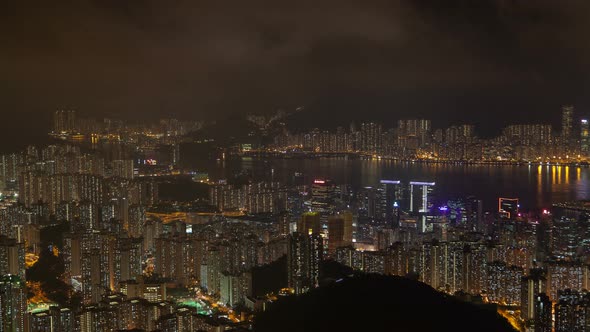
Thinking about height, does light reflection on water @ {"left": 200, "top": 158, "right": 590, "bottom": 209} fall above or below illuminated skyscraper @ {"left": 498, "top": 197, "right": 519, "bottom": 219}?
above

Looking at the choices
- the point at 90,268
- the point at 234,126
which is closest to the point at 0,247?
the point at 90,268

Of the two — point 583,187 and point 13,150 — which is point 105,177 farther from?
point 583,187

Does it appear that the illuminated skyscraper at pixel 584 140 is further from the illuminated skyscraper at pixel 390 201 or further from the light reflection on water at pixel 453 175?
the illuminated skyscraper at pixel 390 201

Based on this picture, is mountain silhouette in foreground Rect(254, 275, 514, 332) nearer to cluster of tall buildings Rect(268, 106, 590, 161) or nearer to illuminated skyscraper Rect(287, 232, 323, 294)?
illuminated skyscraper Rect(287, 232, 323, 294)

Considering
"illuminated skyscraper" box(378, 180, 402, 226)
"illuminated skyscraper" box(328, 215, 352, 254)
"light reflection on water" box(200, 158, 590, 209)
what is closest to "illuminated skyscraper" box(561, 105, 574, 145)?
"light reflection on water" box(200, 158, 590, 209)

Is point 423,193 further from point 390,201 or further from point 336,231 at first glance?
point 336,231

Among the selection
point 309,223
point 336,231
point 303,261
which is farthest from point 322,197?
point 303,261
